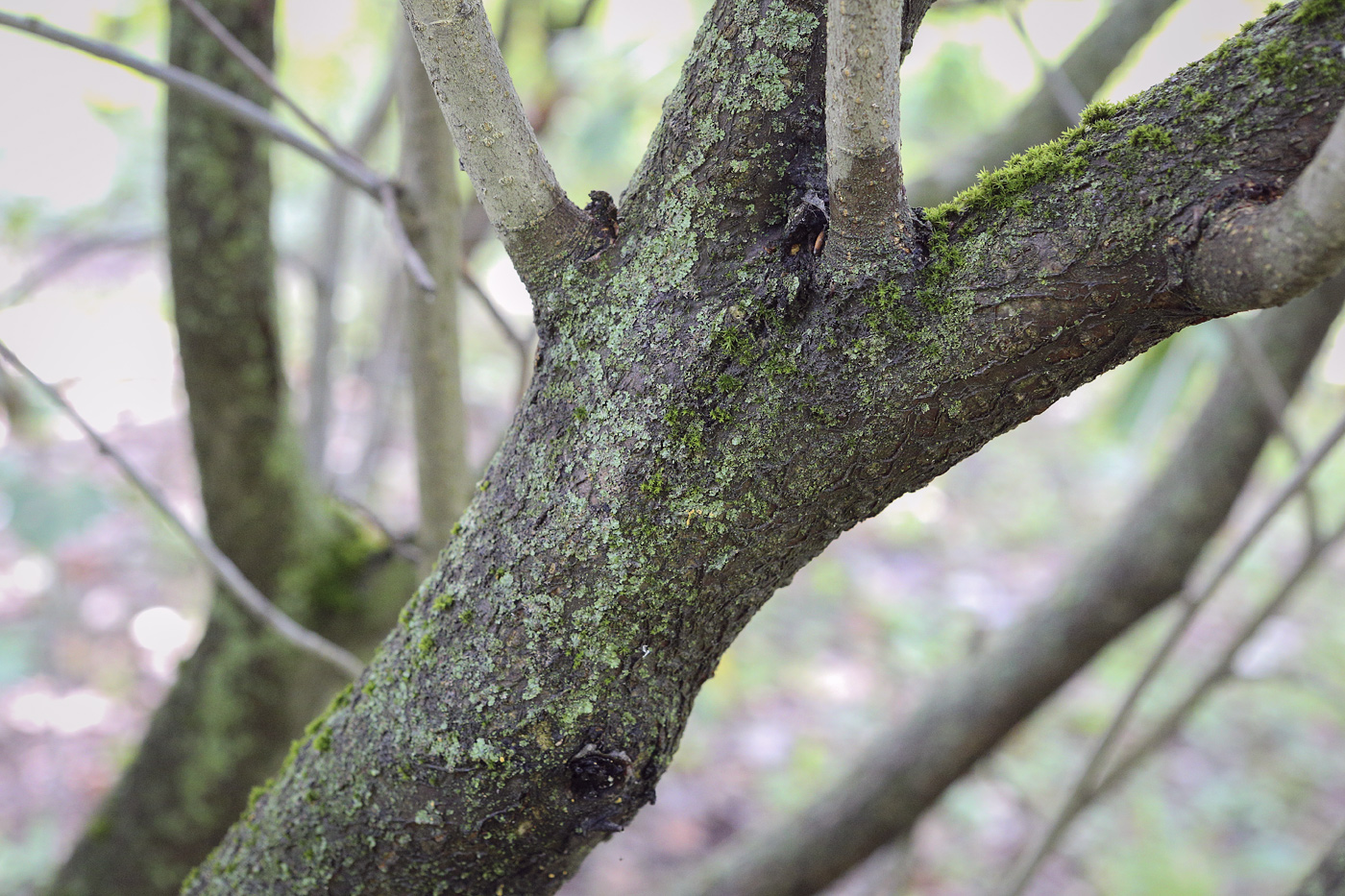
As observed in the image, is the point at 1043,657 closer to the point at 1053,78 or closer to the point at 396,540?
the point at 1053,78

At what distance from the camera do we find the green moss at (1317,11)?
49 cm

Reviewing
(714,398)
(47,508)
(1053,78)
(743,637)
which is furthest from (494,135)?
(743,637)

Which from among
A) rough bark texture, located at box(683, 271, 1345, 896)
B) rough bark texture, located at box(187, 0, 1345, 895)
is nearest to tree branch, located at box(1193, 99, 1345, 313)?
rough bark texture, located at box(187, 0, 1345, 895)

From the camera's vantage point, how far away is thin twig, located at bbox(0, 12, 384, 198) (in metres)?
0.83

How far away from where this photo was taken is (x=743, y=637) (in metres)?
3.73

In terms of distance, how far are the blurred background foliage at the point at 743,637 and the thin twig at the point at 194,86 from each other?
92 centimetres

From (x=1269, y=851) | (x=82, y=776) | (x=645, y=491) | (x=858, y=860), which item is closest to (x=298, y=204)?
(x=82, y=776)

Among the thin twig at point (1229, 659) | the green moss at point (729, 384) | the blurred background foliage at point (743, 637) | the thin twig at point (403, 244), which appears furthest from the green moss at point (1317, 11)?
the blurred background foliage at point (743, 637)

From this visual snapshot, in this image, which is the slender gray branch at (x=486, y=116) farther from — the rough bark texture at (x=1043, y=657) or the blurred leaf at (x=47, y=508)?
the blurred leaf at (x=47, y=508)

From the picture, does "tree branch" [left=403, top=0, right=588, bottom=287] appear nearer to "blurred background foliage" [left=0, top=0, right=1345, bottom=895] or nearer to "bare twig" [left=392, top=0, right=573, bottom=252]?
"bare twig" [left=392, top=0, right=573, bottom=252]

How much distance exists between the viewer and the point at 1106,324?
534mm

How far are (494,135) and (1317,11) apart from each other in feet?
1.62

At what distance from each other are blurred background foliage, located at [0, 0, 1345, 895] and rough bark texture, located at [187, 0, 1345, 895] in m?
1.39

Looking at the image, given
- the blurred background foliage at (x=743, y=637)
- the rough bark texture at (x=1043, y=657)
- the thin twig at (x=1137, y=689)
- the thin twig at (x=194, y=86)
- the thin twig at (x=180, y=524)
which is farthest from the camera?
the blurred background foliage at (x=743, y=637)
